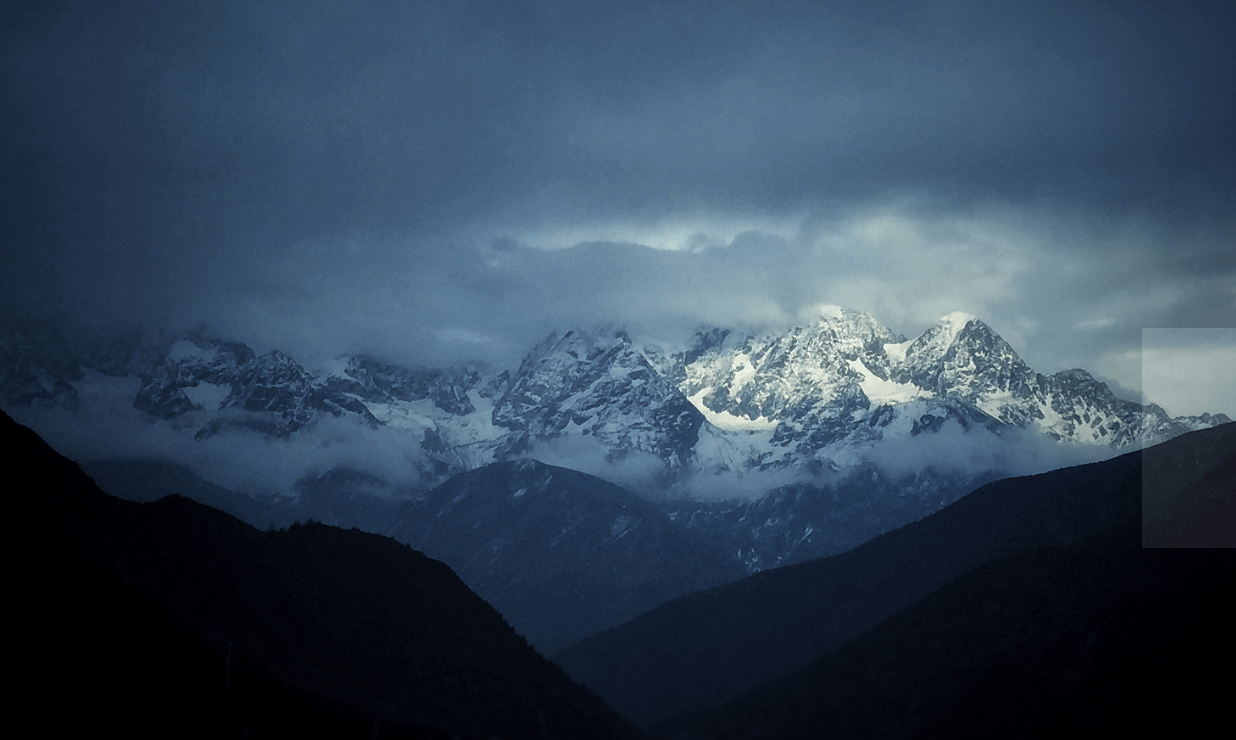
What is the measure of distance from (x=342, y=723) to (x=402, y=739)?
887cm

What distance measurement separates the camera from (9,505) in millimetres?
186875

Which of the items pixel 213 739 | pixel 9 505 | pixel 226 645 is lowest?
pixel 213 739

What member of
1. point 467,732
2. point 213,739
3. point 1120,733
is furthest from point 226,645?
point 1120,733

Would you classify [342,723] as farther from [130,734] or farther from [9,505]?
[9,505]

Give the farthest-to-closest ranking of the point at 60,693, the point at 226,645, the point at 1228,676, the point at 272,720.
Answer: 1. the point at 1228,676
2. the point at 226,645
3. the point at 272,720
4. the point at 60,693

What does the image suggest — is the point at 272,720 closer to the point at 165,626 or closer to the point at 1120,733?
the point at 165,626

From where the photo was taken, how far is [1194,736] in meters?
190

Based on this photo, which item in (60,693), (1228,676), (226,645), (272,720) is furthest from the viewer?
(1228,676)

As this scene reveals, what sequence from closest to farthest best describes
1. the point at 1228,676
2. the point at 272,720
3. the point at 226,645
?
1. the point at 272,720
2. the point at 226,645
3. the point at 1228,676

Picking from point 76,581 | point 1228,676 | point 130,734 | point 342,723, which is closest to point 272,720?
point 342,723

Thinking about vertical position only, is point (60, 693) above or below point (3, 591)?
below

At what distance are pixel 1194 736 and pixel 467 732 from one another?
4396 inches

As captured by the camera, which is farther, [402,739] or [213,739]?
[402,739]

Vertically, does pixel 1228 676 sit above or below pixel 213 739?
above
